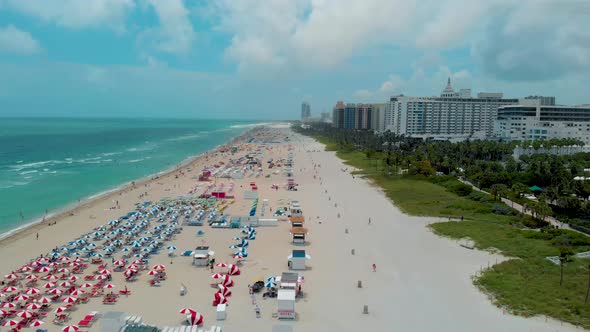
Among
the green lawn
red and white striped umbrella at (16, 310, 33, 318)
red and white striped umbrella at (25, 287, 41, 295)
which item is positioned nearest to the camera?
red and white striped umbrella at (16, 310, 33, 318)

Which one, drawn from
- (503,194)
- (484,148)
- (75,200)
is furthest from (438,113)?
(75,200)

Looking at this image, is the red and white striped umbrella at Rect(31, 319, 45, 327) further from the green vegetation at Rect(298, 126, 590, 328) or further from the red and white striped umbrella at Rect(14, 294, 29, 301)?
the green vegetation at Rect(298, 126, 590, 328)

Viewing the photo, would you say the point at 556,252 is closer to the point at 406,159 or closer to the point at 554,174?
the point at 554,174

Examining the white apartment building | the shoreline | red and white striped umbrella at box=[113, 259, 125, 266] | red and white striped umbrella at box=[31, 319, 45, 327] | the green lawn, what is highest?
the white apartment building

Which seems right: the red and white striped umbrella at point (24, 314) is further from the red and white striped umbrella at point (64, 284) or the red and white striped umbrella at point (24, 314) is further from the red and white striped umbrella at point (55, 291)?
the red and white striped umbrella at point (64, 284)

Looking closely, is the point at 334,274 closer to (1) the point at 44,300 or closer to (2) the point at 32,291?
(1) the point at 44,300

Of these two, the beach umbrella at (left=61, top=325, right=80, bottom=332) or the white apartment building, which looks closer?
the beach umbrella at (left=61, top=325, right=80, bottom=332)

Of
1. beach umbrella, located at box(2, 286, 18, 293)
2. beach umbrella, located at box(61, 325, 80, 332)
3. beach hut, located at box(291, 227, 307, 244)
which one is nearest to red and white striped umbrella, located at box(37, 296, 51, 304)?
beach umbrella, located at box(2, 286, 18, 293)

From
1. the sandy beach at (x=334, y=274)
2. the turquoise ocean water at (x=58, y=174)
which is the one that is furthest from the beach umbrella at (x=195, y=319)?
the turquoise ocean water at (x=58, y=174)
